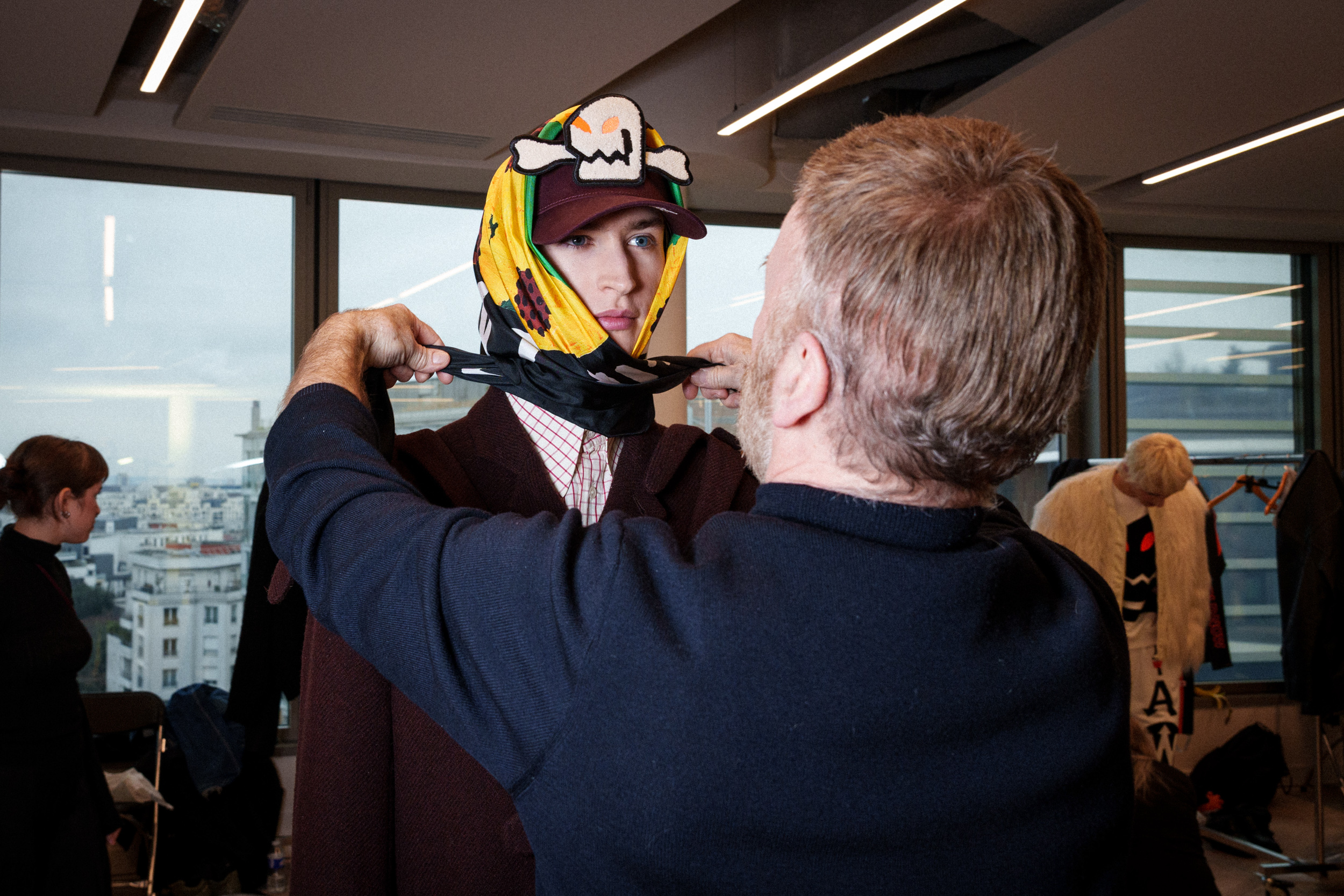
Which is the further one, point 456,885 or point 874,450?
point 456,885

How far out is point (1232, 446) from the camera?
20.2 ft

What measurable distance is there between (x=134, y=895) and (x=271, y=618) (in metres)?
1.26

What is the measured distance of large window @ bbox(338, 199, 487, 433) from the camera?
487cm

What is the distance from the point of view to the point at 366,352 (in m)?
1.06

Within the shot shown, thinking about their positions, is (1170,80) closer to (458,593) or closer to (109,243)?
(458,593)

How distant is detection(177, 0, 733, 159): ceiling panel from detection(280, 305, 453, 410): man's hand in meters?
2.23

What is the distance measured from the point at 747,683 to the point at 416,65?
3221 mm

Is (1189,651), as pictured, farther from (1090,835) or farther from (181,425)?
(181,425)

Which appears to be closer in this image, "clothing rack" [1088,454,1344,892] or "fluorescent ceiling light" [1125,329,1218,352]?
"clothing rack" [1088,454,1344,892]

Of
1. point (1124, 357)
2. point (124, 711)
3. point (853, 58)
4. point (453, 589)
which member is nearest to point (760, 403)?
point (453, 589)

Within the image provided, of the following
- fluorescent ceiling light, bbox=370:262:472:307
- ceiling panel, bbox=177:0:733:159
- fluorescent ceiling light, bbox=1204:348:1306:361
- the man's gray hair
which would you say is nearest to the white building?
fluorescent ceiling light, bbox=370:262:472:307

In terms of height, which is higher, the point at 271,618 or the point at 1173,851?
the point at 271,618

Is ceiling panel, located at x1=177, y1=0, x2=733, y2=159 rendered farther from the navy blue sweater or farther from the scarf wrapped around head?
the navy blue sweater

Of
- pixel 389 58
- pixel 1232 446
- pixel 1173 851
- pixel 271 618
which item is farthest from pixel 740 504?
pixel 1232 446
